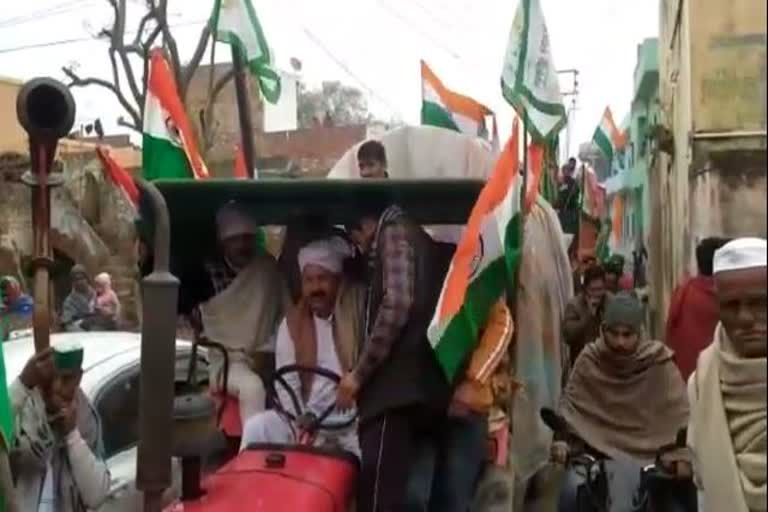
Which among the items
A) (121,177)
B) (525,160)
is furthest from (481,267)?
(121,177)

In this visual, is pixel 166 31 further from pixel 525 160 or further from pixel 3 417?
pixel 3 417

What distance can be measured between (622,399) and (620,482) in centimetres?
37

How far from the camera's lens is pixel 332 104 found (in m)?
48.2

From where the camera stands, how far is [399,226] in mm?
5094


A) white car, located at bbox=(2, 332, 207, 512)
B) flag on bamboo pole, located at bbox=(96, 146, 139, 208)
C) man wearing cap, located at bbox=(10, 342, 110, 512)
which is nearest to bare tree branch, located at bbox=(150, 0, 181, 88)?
flag on bamboo pole, located at bbox=(96, 146, 139, 208)

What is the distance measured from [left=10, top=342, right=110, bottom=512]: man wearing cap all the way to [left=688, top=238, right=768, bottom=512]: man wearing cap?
7.21 feet

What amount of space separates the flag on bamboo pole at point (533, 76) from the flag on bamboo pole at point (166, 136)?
2.15 m

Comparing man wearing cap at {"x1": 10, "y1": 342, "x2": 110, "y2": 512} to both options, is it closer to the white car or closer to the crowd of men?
the crowd of men

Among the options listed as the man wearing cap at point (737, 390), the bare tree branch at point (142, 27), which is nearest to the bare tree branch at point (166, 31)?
the bare tree branch at point (142, 27)

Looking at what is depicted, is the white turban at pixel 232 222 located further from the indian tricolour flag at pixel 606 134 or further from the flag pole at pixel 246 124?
the indian tricolour flag at pixel 606 134

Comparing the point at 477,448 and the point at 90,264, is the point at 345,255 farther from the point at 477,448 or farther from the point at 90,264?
the point at 90,264

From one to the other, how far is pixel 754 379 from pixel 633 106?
1005 inches

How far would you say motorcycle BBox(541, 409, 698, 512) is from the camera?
17.6 ft

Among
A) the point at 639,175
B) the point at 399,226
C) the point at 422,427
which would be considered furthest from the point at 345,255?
the point at 639,175
